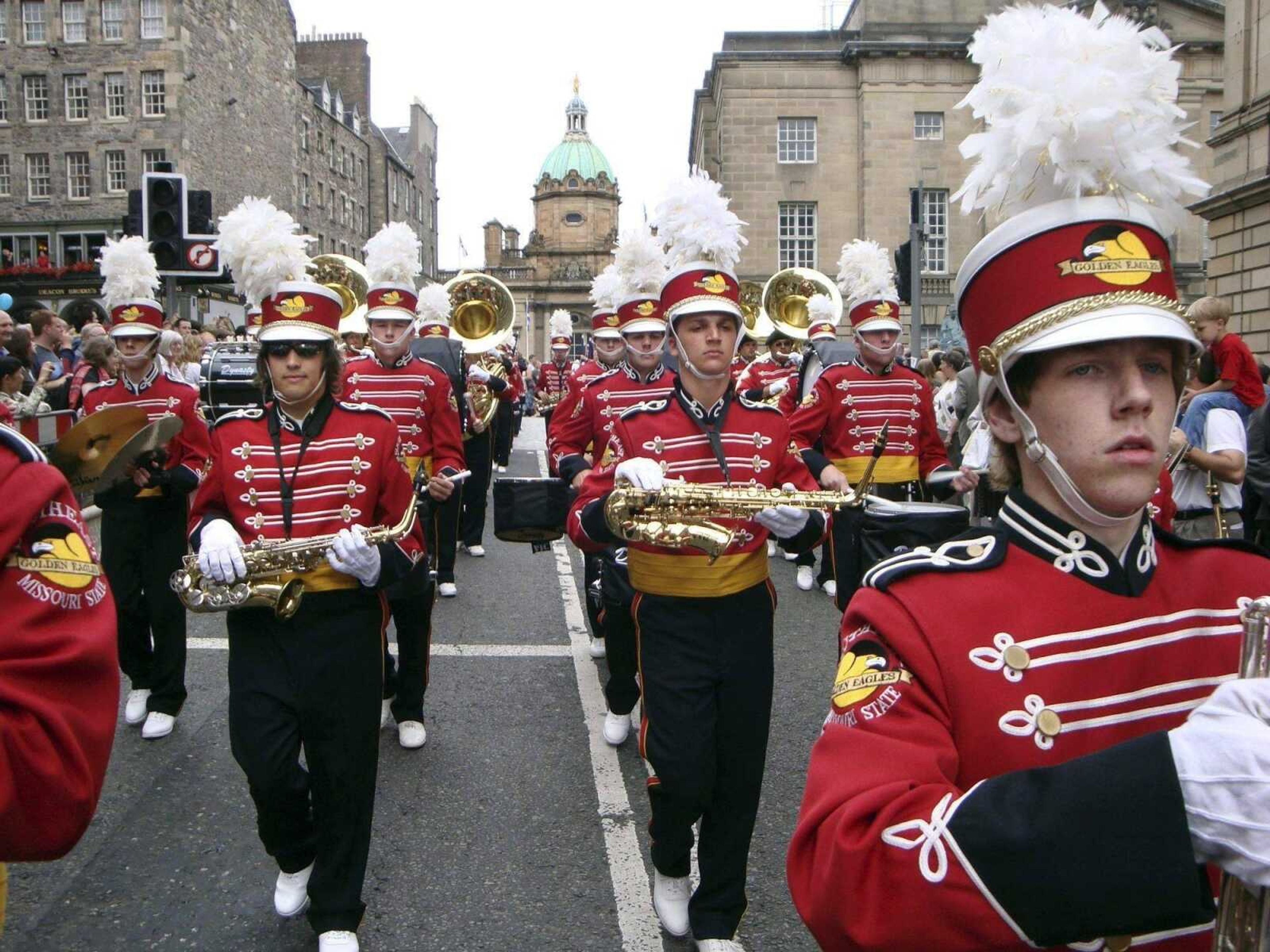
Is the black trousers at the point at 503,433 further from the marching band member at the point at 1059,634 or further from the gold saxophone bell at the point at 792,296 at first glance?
the marching band member at the point at 1059,634

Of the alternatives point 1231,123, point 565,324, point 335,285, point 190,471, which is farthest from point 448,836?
point 1231,123

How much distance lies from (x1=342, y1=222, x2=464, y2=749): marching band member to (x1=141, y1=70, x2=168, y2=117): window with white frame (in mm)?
41819

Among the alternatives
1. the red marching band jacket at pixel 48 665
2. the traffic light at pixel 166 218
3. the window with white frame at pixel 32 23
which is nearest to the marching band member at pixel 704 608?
the red marching band jacket at pixel 48 665

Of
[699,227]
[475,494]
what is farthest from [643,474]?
[475,494]

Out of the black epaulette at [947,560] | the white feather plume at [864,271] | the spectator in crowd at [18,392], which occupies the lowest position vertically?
the black epaulette at [947,560]

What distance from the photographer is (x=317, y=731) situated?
13.1ft

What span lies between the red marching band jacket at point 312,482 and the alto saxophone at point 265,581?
7 centimetres

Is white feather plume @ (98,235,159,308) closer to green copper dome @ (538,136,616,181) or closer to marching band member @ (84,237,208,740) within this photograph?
marching band member @ (84,237,208,740)

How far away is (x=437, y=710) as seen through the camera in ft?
22.2

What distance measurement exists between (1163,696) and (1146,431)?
1.41 ft

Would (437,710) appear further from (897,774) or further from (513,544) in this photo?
(513,544)

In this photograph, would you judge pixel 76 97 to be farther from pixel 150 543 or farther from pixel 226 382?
pixel 150 543

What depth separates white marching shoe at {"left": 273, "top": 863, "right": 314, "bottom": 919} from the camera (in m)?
4.20

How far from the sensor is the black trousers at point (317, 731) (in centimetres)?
392
